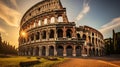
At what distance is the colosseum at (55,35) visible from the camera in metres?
21.3

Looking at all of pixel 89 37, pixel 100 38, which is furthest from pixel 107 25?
pixel 100 38

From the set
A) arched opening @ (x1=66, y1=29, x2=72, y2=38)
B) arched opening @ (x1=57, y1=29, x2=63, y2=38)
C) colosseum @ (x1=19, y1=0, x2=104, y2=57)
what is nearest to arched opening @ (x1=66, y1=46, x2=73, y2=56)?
colosseum @ (x1=19, y1=0, x2=104, y2=57)

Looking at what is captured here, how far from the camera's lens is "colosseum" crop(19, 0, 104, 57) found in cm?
2133

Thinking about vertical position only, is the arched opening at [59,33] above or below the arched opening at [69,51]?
above

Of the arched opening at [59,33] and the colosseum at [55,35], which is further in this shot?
the arched opening at [59,33]

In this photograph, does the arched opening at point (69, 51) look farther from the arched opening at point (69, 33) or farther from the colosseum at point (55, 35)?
the arched opening at point (69, 33)

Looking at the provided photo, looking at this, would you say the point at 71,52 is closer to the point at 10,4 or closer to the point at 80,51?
the point at 80,51

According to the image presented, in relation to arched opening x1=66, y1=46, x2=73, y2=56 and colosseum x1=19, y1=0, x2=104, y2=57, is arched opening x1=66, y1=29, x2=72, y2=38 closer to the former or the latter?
colosseum x1=19, y1=0, x2=104, y2=57

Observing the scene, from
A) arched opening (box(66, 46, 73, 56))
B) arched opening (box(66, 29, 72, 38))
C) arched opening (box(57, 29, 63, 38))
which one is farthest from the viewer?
arched opening (box(57, 29, 63, 38))

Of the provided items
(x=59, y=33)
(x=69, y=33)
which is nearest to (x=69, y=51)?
(x=69, y=33)

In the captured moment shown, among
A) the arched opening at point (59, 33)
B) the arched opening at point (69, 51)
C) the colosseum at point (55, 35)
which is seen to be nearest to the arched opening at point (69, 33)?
the colosseum at point (55, 35)

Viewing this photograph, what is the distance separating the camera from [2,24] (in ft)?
43.3

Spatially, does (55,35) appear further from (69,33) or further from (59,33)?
(69,33)

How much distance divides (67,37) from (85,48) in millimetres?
3582
